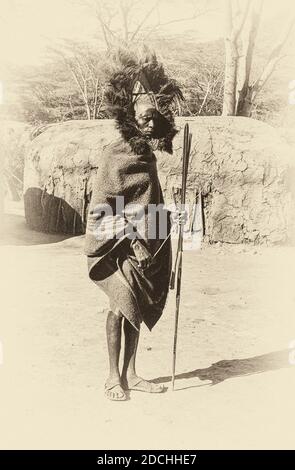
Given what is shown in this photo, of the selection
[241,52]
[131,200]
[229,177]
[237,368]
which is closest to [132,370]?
[237,368]

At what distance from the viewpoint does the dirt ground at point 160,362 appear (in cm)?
407

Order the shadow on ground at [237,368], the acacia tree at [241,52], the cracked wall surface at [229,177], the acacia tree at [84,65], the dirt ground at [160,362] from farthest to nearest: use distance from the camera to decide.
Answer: the acacia tree at [84,65] → the acacia tree at [241,52] → the cracked wall surface at [229,177] → the shadow on ground at [237,368] → the dirt ground at [160,362]

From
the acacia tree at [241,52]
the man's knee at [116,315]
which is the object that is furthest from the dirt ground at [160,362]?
the acacia tree at [241,52]

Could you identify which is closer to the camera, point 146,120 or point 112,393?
point 146,120

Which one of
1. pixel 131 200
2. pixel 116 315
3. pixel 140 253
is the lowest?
pixel 116 315

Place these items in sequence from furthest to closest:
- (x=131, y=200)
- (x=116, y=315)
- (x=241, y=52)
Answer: (x=241, y=52) < (x=116, y=315) < (x=131, y=200)

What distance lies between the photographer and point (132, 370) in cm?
458

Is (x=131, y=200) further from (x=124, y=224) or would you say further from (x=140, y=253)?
(x=140, y=253)

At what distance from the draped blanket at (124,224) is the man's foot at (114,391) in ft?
1.63

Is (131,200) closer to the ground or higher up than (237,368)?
higher up

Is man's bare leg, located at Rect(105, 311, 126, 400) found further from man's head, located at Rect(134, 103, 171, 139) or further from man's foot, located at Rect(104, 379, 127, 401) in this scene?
man's head, located at Rect(134, 103, 171, 139)

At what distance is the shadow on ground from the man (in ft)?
2.37

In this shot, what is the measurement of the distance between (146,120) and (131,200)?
1.78 ft

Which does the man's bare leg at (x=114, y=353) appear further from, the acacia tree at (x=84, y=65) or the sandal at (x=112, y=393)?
the acacia tree at (x=84, y=65)
